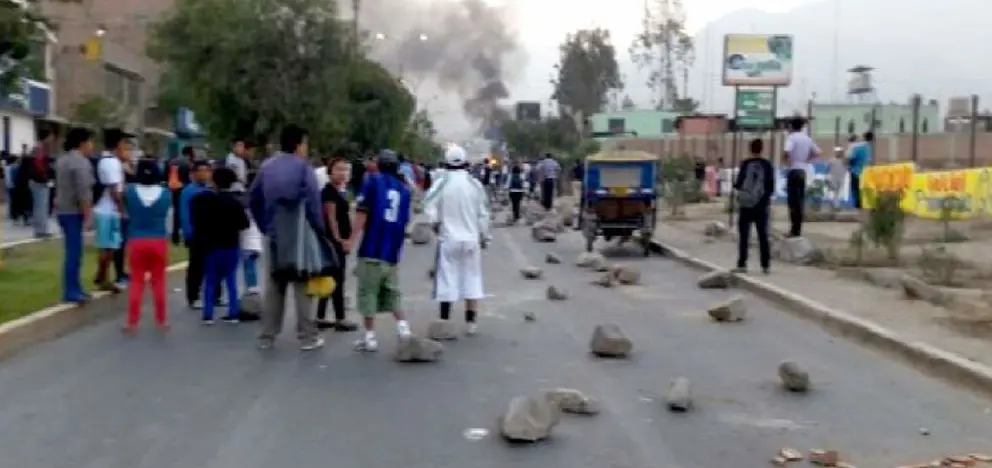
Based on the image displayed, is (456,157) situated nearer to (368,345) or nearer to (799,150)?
(368,345)

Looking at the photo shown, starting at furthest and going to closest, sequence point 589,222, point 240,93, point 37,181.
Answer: point 240,93, point 37,181, point 589,222

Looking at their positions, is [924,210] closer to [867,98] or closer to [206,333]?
[206,333]

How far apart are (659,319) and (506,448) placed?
6.46 meters

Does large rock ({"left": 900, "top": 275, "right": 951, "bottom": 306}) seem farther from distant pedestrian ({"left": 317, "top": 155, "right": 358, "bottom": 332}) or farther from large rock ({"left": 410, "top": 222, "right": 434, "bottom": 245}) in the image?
large rock ({"left": 410, "top": 222, "right": 434, "bottom": 245})

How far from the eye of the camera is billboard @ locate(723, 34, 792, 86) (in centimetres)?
2814

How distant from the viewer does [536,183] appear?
154 ft

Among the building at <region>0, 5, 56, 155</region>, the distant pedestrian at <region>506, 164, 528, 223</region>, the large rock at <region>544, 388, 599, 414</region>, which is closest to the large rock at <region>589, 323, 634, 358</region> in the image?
the large rock at <region>544, 388, 599, 414</region>

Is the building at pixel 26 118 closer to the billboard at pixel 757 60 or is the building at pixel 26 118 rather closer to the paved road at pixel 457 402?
the billboard at pixel 757 60

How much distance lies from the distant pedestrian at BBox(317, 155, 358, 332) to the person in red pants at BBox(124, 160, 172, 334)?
1.43m

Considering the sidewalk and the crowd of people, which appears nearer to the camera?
the crowd of people

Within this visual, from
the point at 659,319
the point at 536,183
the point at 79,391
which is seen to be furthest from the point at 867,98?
the point at 79,391

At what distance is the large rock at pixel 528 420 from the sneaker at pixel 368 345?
133 inches

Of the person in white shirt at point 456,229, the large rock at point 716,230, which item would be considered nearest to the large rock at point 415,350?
the person in white shirt at point 456,229

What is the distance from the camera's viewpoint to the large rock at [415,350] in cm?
1062
